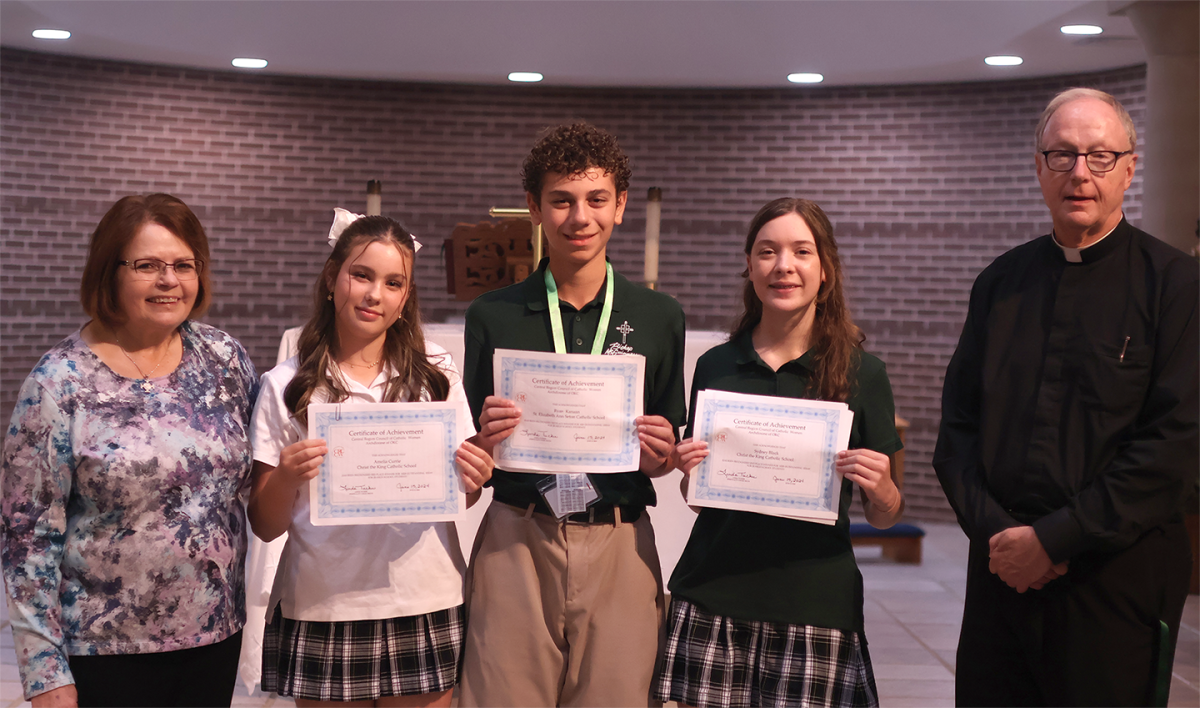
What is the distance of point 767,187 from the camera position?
866 cm

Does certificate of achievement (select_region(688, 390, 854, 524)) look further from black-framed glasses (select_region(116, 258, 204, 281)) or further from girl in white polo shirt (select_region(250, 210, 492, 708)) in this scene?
black-framed glasses (select_region(116, 258, 204, 281))

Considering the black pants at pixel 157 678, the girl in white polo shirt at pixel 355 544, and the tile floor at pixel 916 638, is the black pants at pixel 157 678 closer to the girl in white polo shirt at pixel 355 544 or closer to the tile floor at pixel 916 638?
the girl in white polo shirt at pixel 355 544

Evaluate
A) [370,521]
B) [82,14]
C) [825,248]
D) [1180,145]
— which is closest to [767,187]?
[1180,145]

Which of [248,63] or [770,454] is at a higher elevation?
[248,63]

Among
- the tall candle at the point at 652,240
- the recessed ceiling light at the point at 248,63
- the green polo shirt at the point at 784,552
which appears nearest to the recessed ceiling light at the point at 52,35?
the recessed ceiling light at the point at 248,63

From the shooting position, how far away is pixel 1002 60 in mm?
7312

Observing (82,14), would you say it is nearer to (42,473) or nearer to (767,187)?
(767,187)

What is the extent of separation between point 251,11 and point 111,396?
5.22 meters

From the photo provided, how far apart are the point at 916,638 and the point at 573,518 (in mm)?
3579

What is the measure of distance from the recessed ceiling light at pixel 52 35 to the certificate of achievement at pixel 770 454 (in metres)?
6.95

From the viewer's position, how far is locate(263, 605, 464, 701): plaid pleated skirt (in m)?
2.06

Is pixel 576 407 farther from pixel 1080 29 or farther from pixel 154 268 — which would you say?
pixel 1080 29

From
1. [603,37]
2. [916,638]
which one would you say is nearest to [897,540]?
[916,638]
